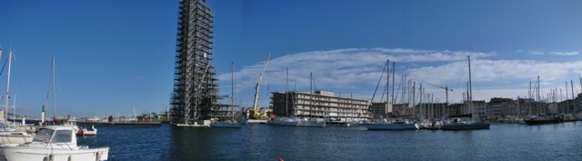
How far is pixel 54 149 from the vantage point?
90.4ft

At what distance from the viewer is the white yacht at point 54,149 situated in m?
27.0

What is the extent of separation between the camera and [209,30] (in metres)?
191

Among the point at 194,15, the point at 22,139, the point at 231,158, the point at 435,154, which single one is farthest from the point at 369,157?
the point at 194,15

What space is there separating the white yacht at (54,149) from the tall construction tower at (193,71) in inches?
5352

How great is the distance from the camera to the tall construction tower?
171m

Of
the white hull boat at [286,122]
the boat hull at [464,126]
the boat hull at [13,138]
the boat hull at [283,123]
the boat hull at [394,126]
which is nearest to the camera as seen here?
the boat hull at [13,138]

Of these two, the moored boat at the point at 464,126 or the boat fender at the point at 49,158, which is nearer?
the boat fender at the point at 49,158

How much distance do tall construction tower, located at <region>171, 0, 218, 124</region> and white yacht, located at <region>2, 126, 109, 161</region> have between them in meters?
136

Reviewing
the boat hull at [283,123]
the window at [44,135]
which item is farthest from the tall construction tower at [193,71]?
the window at [44,135]

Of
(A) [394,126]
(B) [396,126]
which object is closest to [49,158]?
(B) [396,126]

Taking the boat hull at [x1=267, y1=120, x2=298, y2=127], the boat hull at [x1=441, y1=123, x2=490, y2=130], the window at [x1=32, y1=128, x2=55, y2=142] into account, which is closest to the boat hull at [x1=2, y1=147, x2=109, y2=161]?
the window at [x1=32, y1=128, x2=55, y2=142]

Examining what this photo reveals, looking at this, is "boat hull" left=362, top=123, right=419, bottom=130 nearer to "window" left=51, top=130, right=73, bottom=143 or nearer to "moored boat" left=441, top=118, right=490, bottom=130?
"moored boat" left=441, top=118, right=490, bottom=130

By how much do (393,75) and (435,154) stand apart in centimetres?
8329

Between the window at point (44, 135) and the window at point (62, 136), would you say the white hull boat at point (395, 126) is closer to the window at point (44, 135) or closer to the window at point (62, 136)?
the window at point (62, 136)
